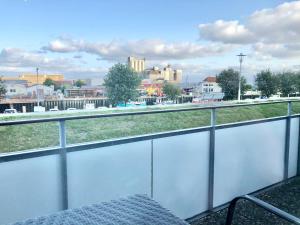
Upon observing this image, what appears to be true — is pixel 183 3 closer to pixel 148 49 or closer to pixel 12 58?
pixel 148 49

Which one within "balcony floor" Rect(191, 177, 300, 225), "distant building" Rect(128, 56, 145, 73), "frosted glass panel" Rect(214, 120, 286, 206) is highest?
"distant building" Rect(128, 56, 145, 73)

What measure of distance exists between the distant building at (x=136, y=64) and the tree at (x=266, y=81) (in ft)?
27.3

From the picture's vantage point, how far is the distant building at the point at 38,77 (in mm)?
12619

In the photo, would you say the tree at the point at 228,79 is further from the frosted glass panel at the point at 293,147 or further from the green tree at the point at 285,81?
the frosted glass panel at the point at 293,147

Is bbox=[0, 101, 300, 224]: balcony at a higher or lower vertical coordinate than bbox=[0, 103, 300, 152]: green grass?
lower

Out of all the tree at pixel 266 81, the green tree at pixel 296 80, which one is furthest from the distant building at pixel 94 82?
the green tree at pixel 296 80

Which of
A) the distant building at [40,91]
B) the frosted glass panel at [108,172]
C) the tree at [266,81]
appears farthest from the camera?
the tree at [266,81]

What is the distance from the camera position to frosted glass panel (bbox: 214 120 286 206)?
3080 millimetres

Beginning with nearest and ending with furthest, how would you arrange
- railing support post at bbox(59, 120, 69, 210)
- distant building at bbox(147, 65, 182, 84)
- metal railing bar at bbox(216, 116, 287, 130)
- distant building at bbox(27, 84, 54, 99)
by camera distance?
railing support post at bbox(59, 120, 69, 210)
metal railing bar at bbox(216, 116, 287, 130)
distant building at bbox(27, 84, 54, 99)
distant building at bbox(147, 65, 182, 84)

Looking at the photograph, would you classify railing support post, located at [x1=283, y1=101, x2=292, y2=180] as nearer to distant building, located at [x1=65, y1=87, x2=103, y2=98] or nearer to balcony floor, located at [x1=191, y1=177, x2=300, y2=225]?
balcony floor, located at [x1=191, y1=177, x2=300, y2=225]

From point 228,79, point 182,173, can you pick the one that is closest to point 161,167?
point 182,173

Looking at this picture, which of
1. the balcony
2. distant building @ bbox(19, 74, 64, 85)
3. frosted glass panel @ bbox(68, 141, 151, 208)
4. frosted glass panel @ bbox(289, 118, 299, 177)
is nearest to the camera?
the balcony

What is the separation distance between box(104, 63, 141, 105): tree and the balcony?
1160cm

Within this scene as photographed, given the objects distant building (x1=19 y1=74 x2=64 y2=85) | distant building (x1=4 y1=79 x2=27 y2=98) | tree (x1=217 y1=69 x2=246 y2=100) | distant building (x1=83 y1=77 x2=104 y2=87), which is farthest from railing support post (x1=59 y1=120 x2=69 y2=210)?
tree (x1=217 y1=69 x2=246 y2=100)
